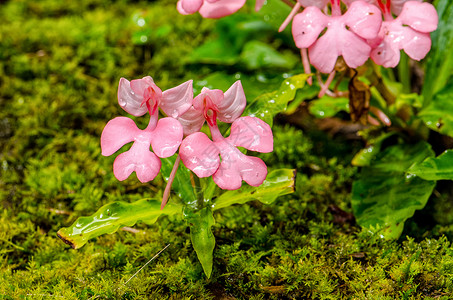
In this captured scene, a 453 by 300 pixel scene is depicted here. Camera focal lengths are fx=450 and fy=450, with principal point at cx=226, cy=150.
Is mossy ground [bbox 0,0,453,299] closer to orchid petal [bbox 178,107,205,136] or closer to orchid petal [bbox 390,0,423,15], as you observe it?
orchid petal [bbox 178,107,205,136]

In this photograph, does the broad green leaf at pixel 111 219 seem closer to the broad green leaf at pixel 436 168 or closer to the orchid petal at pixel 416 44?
the broad green leaf at pixel 436 168

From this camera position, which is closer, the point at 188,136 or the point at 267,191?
the point at 188,136

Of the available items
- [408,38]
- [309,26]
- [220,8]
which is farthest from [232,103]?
[408,38]

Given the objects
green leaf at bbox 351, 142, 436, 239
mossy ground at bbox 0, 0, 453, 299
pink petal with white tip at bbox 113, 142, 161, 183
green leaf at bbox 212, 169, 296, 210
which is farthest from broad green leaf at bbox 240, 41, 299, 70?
pink petal with white tip at bbox 113, 142, 161, 183

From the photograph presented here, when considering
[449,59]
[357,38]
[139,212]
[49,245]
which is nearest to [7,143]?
[49,245]

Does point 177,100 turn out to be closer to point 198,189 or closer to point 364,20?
point 198,189
